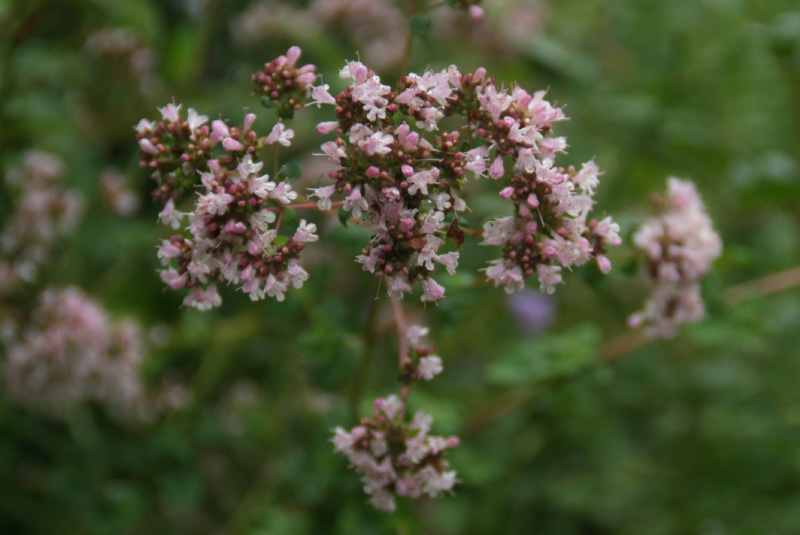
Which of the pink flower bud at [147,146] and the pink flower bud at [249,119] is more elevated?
the pink flower bud at [147,146]

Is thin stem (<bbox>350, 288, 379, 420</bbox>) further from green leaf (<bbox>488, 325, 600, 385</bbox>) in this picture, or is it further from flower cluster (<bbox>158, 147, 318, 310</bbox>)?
green leaf (<bbox>488, 325, 600, 385</bbox>)

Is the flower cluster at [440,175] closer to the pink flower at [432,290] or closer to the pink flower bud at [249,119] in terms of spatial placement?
the pink flower at [432,290]

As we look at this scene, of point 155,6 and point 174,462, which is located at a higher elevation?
point 155,6

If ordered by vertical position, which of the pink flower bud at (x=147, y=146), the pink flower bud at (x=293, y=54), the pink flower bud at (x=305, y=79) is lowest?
the pink flower bud at (x=147, y=146)

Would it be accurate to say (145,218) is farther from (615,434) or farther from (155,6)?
(615,434)

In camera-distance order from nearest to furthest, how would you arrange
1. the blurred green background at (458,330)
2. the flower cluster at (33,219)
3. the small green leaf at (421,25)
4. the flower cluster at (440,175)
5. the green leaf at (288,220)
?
the flower cluster at (440,175)
the green leaf at (288,220)
the small green leaf at (421,25)
the blurred green background at (458,330)
the flower cluster at (33,219)

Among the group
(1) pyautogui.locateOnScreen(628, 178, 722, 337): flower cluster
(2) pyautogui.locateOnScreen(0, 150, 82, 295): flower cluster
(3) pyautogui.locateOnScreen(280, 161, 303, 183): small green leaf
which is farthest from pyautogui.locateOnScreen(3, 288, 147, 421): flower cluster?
(1) pyautogui.locateOnScreen(628, 178, 722, 337): flower cluster

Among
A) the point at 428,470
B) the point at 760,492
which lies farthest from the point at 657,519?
the point at 428,470

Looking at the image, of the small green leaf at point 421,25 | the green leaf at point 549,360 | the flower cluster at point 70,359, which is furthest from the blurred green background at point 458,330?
the small green leaf at point 421,25
